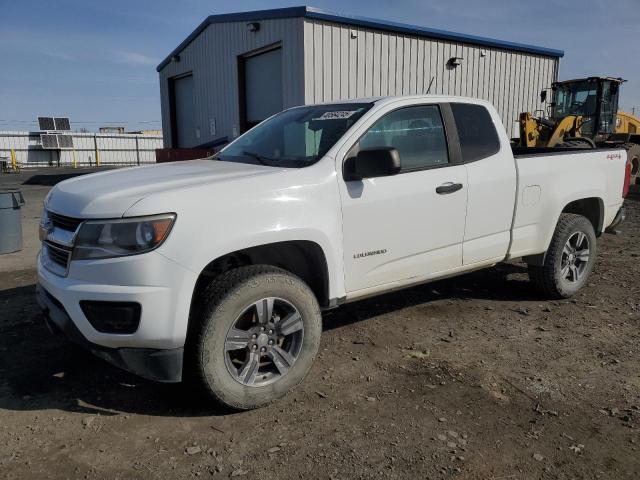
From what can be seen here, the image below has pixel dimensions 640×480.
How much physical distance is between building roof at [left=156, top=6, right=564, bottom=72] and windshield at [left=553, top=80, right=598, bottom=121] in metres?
1.84

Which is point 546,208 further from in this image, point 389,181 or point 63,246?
point 63,246

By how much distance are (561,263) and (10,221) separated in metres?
7.00

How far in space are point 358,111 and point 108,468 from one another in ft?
9.06

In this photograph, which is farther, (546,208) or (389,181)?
(546,208)

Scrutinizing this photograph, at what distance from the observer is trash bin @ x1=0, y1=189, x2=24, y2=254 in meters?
7.15

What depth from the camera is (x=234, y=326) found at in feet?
10.0

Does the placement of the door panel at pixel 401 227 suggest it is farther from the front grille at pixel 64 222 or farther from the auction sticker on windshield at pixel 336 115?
the front grille at pixel 64 222

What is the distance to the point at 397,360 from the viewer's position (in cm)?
388

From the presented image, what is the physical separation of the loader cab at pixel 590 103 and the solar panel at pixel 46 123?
3241cm

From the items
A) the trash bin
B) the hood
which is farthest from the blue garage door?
the hood

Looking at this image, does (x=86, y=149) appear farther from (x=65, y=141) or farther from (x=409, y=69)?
(x=409, y=69)

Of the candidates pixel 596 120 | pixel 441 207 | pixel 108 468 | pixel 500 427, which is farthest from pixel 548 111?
pixel 108 468

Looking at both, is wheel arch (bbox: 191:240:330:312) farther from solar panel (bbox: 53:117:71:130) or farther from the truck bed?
solar panel (bbox: 53:117:71:130)

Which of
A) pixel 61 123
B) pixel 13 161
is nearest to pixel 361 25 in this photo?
pixel 13 161
